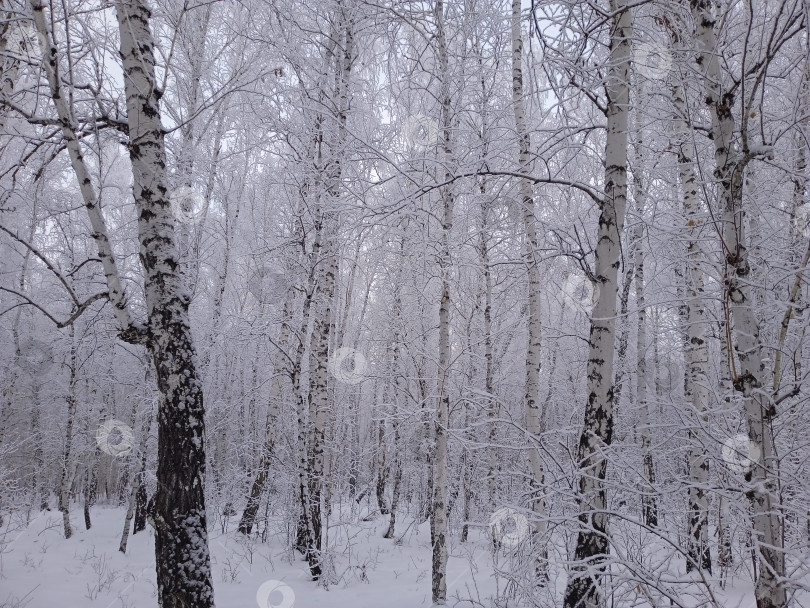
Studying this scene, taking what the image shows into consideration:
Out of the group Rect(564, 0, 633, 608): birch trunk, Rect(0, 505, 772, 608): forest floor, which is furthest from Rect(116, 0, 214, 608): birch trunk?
Rect(0, 505, 772, 608): forest floor

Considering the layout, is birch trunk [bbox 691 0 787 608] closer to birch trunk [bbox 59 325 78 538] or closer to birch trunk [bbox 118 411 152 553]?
birch trunk [bbox 118 411 152 553]

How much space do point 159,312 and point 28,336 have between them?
17.7m

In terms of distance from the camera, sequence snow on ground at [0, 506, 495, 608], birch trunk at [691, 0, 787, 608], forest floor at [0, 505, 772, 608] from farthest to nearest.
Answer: snow on ground at [0, 506, 495, 608]
forest floor at [0, 505, 772, 608]
birch trunk at [691, 0, 787, 608]

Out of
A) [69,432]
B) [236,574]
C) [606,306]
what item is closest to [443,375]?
[606,306]

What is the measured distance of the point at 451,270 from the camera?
244 inches

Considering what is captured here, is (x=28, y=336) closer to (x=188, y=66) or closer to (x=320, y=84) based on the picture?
(x=188, y=66)

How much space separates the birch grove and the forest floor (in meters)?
0.09

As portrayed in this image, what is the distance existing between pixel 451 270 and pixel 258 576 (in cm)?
546

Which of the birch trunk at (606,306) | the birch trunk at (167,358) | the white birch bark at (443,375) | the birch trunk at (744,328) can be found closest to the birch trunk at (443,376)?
the white birch bark at (443,375)

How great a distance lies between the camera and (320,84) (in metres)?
7.34

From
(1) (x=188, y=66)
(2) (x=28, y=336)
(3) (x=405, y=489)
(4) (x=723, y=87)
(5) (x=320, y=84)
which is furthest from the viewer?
(3) (x=405, y=489)

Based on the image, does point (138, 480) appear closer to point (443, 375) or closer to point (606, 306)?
point (443, 375)

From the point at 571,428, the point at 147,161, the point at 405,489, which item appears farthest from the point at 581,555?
the point at 405,489

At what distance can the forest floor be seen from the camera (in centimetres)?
598
